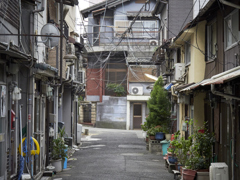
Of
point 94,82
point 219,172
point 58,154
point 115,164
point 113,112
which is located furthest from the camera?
point 94,82

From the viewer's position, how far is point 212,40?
1442 centimetres

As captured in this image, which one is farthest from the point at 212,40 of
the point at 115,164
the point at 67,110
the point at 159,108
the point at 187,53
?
the point at 67,110

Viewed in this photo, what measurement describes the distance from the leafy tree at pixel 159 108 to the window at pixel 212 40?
7803 mm

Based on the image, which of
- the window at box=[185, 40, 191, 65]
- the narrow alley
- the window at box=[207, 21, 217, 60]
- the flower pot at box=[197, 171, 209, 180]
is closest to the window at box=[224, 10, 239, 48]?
the window at box=[207, 21, 217, 60]

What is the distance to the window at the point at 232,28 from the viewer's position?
10989 millimetres

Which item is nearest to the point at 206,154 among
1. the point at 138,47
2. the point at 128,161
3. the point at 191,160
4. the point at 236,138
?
the point at 191,160

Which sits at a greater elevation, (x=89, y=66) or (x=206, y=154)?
(x=89, y=66)

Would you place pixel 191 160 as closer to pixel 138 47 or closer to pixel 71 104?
pixel 71 104

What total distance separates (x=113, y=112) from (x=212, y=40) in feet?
91.7

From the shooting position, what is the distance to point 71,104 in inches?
972

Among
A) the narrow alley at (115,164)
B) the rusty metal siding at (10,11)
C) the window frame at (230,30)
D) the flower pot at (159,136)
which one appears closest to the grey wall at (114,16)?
the narrow alley at (115,164)

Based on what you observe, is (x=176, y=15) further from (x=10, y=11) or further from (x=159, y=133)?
(x=10, y=11)

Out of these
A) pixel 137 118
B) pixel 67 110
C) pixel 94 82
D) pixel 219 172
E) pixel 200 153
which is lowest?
pixel 219 172

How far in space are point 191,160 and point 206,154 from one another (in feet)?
2.36
